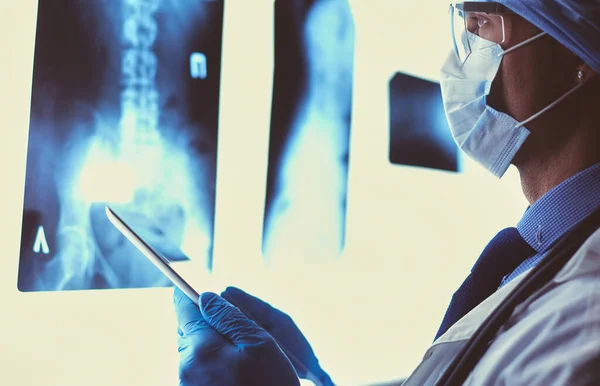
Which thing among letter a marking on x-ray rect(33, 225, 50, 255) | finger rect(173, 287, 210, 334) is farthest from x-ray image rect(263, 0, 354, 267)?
letter a marking on x-ray rect(33, 225, 50, 255)

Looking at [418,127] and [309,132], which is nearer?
[309,132]

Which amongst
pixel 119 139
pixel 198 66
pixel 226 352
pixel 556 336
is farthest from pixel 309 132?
pixel 556 336

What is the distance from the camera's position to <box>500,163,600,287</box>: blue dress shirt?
2.38ft

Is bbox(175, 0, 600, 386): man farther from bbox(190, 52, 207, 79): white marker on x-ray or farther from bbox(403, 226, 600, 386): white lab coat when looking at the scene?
bbox(190, 52, 207, 79): white marker on x-ray

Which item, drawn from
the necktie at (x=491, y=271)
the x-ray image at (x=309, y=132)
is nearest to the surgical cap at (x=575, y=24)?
the necktie at (x=491, y=271)

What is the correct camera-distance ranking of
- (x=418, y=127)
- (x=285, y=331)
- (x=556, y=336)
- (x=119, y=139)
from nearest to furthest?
(x=556, y=336), (x=119, y=139), (x=285, y=331), (x=418, y=127)

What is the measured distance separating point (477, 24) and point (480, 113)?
0.42 feet

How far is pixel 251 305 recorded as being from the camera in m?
0.89

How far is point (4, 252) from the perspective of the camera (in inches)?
28.0

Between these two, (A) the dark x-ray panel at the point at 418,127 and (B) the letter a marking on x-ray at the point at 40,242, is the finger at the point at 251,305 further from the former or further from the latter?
(A) the dark x-ray panel at the point at 418,127

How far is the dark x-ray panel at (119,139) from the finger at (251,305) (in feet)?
0.20

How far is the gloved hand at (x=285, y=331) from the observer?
88 cm

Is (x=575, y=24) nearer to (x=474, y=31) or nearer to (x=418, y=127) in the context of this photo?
(x=474, y=31)

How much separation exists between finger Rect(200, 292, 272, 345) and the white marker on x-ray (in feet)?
1.13
